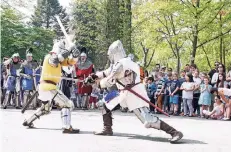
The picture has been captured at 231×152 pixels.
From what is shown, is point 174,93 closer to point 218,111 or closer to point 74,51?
point 218,111

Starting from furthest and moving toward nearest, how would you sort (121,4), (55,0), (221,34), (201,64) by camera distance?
(55,0) < (201,64) < (221,34) < (121,4)

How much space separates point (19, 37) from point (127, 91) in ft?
81.1

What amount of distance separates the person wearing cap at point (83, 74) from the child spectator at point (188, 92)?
300 cm

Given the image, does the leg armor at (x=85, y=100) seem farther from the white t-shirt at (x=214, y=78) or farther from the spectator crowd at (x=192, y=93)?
the white t-shirt at (x=214, y=78)

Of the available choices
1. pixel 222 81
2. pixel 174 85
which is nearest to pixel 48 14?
pixel 174 85

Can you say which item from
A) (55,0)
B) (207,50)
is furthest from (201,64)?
(55,0)

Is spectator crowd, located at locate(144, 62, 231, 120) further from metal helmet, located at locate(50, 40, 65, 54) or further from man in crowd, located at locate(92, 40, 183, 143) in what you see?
metal helmet, located at locate(50, 40, 65, 54)

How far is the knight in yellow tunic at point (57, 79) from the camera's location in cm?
814

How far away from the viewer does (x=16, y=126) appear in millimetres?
8969

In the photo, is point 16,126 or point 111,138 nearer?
point 111,138

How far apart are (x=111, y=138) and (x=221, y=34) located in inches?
729

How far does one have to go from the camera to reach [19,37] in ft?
102

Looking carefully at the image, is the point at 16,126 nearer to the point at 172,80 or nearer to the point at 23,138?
the point at 23,138

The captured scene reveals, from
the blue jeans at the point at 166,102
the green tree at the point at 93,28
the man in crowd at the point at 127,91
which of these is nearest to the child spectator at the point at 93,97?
the blue jeans at the point at 166,102
